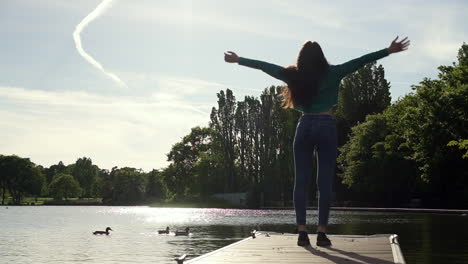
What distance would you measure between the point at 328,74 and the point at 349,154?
211 feet

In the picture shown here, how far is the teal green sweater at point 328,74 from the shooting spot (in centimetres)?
733

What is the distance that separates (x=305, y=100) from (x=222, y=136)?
88.8m

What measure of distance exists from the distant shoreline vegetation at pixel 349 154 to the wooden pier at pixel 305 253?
27557 mm

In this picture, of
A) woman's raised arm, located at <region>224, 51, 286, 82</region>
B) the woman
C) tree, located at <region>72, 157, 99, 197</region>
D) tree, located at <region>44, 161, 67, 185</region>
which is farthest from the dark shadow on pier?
tree, located at <region>44, 161, 67, 185</region>

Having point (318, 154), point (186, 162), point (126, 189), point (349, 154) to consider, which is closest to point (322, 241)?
point (318, 154)

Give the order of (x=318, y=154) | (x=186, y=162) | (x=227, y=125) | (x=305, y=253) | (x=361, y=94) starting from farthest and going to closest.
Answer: (x=186, y=162), (x=227, y=125), (x=361, y=94), (x=318, y=154), (x=305, y=253)

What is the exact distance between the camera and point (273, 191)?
85750 mm

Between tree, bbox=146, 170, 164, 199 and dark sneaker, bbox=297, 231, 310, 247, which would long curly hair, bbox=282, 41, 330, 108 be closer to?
dark sneaker, bbox=297, 231, 310, 247

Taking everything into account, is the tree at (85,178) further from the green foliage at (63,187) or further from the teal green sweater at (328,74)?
the teal green sweater at (328,74)

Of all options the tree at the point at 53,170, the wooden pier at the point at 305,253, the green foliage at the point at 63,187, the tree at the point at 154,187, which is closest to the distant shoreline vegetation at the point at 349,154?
the tree at the point at 154,187

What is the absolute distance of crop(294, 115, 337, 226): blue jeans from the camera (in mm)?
7172

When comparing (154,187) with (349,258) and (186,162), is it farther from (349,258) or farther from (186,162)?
(349,258)

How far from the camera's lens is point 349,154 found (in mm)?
70438

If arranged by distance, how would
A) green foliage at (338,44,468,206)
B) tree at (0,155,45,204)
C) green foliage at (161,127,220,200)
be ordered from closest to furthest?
green foliage at (338,44,468,206) < green foliage at (161,127,220,200) < tree at (0,155,45,204)
